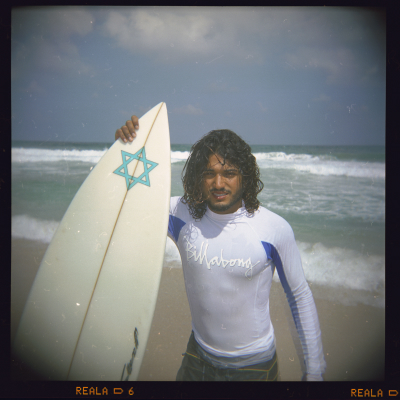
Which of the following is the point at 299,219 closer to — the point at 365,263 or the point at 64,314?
the point at 365,263

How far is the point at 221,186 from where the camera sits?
132 centimetres

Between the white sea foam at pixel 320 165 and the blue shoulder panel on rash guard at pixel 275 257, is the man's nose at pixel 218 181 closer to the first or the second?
the blue shoulder panel on rash guard at pixel 275 257

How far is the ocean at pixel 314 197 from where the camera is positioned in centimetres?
192

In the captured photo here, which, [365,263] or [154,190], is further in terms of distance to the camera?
[365,263]

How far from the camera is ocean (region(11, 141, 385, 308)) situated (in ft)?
6.29

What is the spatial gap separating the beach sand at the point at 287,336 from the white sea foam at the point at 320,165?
3.77 ft

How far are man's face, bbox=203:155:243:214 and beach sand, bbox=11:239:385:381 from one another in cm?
100

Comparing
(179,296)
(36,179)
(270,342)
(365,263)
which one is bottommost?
(179,296)

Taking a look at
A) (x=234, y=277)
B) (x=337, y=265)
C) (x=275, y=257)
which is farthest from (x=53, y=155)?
(x=337, y=265)

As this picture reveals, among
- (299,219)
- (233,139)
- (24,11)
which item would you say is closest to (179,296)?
(299,219)

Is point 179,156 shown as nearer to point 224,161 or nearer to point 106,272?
point 224,161

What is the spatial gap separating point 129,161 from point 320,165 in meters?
1.61

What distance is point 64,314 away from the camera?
1.60 m
